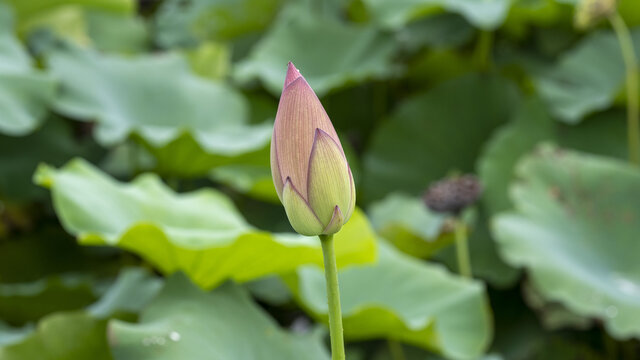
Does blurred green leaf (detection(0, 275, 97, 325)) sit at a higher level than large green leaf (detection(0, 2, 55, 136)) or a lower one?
lower

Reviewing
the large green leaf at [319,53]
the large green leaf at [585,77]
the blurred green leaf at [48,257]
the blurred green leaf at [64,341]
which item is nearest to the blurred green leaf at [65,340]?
the blurred green leaf at [64,341]

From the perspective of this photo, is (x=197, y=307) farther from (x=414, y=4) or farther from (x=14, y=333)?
(x=414, y=4)

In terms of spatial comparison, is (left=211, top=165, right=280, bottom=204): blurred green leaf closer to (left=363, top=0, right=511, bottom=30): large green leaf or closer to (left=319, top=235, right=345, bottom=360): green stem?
(left=363, top=0, right=511, bottom=30): large green leaf

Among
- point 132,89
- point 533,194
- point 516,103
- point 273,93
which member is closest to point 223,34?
point 273,93

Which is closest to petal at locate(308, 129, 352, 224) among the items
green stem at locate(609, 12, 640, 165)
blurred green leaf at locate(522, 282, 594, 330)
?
blurred green leaf at locate(522, 282, 594, 330)

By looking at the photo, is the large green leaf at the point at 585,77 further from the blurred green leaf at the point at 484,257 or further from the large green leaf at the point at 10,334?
the large green leaf at the point at 10,334

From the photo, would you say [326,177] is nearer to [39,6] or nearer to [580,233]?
[580,233]

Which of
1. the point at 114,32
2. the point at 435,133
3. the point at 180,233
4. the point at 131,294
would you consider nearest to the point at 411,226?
the point at 435,133
